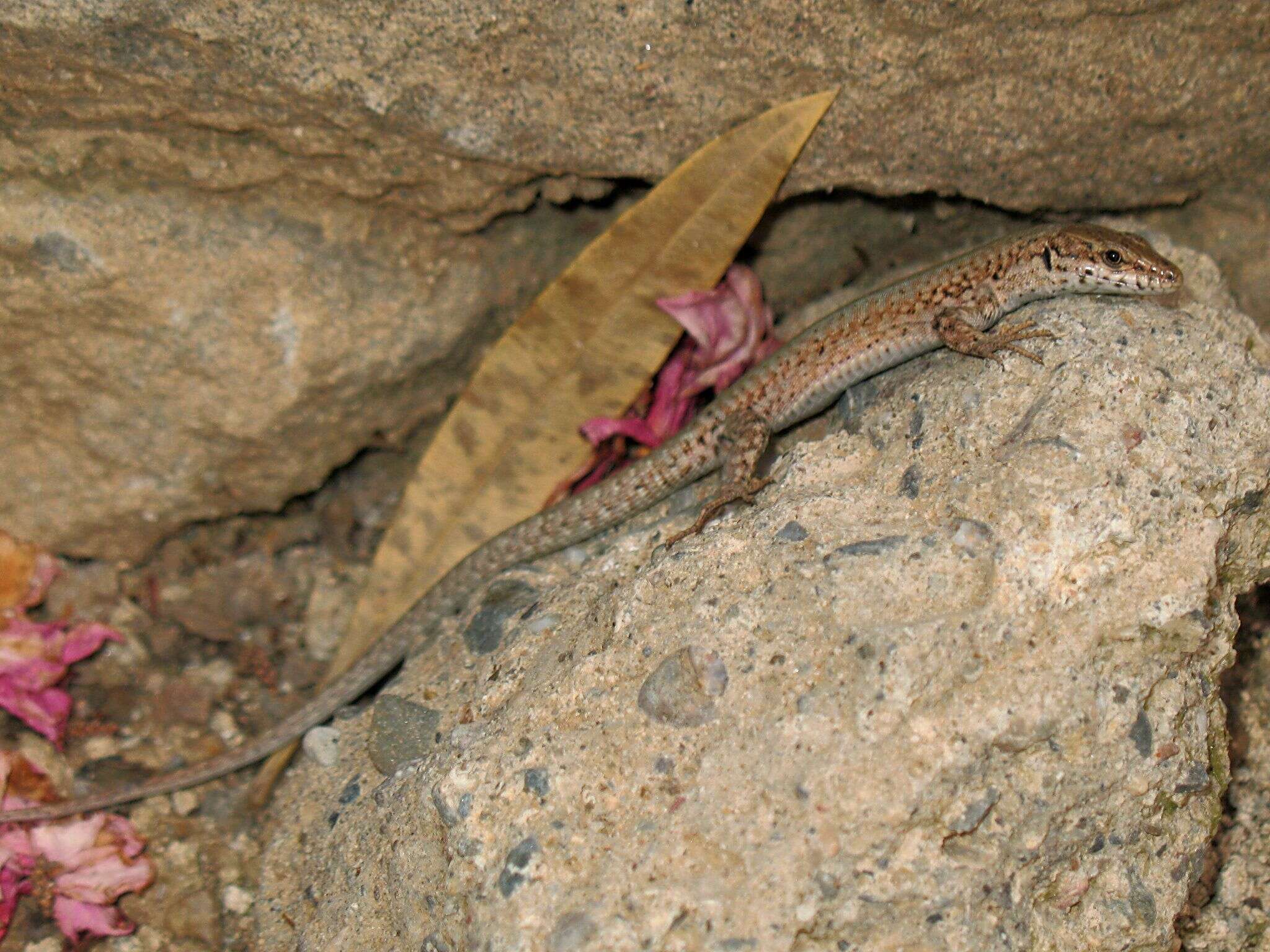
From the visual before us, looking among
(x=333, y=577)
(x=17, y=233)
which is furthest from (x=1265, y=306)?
(x=17, y=233)

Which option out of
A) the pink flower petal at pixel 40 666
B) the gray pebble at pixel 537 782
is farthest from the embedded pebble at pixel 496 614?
the pink flower petal at pixel 40 666

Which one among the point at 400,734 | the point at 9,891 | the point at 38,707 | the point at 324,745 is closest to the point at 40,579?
the point at 38,707

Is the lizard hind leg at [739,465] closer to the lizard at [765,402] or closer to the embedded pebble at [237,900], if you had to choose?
the lizard at [765,402]

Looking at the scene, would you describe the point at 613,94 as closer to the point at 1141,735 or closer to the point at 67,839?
the point at 1141,735

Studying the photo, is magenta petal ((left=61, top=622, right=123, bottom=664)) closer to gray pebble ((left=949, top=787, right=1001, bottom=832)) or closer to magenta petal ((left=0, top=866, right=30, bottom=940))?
magenta petal ((left=0, top=866, right=30, bottom=940))

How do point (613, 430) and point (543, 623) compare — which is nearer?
point (543, 623)

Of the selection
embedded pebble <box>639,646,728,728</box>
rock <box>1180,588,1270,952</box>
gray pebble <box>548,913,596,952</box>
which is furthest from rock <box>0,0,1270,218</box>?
gray pebble <box>548,913,596,952</box>
